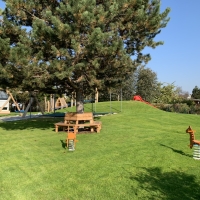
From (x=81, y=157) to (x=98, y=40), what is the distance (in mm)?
3855

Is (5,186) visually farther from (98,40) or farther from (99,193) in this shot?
(98,40)

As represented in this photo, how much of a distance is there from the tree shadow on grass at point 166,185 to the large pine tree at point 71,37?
14.8ft

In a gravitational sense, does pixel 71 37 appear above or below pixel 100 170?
above

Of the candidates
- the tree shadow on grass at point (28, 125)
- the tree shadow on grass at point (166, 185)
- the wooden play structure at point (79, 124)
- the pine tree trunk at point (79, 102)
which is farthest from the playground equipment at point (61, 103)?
the tree shadow on grass at point (166, 185)

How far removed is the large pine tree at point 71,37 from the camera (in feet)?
26.6

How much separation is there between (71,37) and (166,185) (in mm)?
5686

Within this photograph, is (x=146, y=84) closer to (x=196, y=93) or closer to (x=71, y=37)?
(x=71, y=37)

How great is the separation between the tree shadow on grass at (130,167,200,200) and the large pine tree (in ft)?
14.8

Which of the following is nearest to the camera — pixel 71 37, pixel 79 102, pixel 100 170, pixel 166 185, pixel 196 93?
pixel 166 185

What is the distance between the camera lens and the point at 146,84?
3300 centimetres

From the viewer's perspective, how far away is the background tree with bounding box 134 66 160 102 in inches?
1297

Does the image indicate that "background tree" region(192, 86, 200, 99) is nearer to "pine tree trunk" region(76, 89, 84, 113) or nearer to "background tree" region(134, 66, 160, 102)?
"background tree" region(134, 66, 160, 102)

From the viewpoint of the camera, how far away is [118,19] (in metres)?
9.56

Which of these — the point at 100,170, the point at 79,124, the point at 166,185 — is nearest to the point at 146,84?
the point at 79,124
